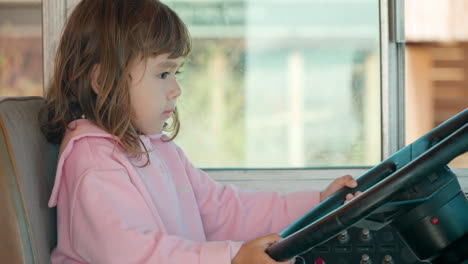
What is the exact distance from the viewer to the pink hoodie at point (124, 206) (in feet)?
3.34

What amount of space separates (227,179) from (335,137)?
397 mm

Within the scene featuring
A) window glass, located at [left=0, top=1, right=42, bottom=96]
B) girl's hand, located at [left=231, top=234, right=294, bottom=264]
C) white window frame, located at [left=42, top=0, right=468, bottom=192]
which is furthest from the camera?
window glass, located at [left=0, top=1, right=42, bottom=96]

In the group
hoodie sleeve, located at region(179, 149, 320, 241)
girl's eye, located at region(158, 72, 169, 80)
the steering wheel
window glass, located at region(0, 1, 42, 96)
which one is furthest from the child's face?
window glass, located at region(0, 1, 42, 96)

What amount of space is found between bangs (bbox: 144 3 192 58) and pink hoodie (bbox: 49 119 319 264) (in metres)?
0.20

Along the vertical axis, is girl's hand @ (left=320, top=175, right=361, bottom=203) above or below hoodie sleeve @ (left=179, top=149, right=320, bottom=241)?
above

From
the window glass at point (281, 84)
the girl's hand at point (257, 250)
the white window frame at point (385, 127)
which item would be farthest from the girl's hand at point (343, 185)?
the window glass at point (281, 84)

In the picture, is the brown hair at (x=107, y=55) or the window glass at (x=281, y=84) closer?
the brown hair at (x=107, y=55)

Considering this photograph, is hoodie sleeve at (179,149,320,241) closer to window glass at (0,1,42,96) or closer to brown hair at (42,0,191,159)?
brown hair at (42,0,191,159)

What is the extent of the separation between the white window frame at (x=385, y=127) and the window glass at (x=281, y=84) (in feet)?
0.11

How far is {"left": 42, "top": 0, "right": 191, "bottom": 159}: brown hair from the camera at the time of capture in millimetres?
1161

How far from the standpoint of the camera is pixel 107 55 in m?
1.16

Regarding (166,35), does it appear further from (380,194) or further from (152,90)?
(380,194)

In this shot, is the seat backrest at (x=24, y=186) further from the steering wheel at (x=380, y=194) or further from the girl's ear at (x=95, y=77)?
the steering wheel at (x=380, y=194)

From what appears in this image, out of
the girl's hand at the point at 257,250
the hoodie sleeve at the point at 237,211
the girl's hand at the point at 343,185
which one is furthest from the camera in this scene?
the hoodie sleeve at the point at 237,211
